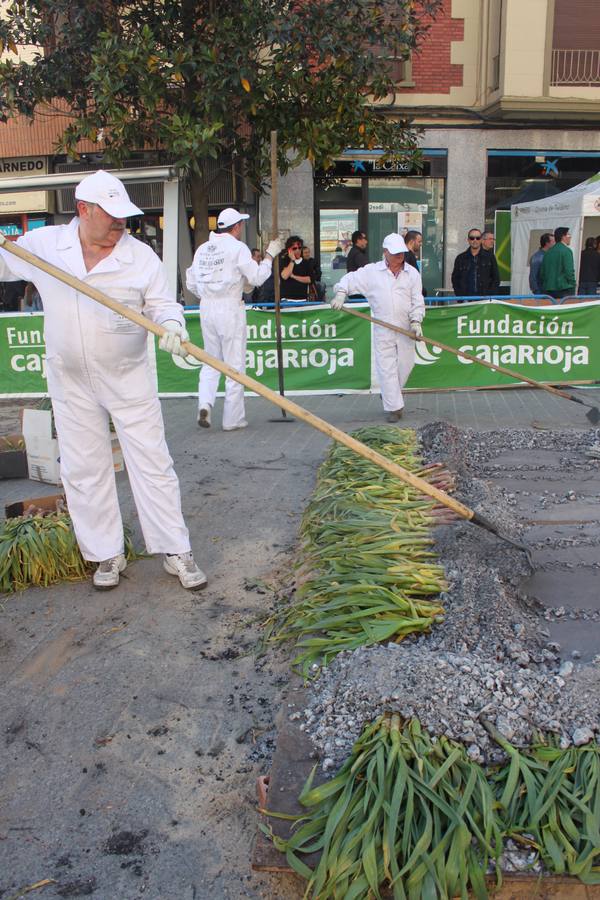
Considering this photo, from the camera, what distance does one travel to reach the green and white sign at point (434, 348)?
404 inches

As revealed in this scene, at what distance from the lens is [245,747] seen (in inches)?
118

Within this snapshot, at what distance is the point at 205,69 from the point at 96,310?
8.16 metres

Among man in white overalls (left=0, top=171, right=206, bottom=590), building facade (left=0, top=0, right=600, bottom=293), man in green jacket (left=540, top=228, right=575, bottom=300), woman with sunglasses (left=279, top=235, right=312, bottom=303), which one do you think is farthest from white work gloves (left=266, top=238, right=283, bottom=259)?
building facade (left=0, top=0, right=600, bottom=293)

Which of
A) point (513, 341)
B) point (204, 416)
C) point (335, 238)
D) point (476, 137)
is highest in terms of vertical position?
point (476, 137)

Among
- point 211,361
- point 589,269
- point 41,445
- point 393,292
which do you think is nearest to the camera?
point 211,361

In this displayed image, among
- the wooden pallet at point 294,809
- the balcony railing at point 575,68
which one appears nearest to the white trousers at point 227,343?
the wooden pallet at point 294,809

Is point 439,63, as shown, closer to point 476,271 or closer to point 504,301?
point 476,271

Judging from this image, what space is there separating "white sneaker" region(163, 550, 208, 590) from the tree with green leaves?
7.74 m

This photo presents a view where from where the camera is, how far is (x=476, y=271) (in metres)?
13.0

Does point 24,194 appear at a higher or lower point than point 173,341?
higher

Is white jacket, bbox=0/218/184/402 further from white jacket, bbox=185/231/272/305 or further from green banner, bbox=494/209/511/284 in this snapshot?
green banner, bbox=494/209/511/284

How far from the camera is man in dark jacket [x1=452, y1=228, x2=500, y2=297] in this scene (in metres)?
13.0

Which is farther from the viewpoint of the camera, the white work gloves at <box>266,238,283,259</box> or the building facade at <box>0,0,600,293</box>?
the building facade at <box>0,0,600,293</box>

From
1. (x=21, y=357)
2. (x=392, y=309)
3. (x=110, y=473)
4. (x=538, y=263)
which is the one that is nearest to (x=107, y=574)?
(x=110, y=473)
